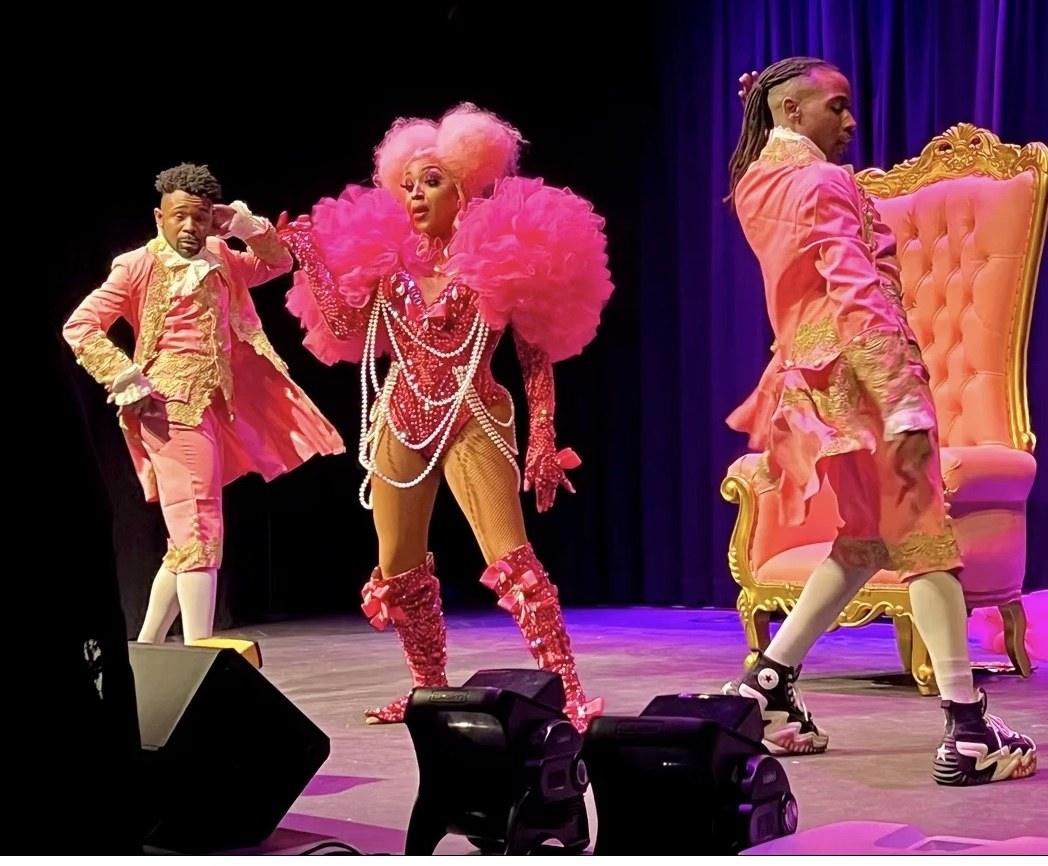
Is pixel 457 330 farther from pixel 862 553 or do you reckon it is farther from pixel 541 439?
pixel 862 553

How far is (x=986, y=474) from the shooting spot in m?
4.26

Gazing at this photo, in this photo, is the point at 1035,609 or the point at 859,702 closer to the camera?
the point at 859,702

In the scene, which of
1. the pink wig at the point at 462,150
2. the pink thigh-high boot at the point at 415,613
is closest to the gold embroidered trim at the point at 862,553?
the pink thigh-high boot at the point at 415,613

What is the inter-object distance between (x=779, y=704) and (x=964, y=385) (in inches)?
73.5

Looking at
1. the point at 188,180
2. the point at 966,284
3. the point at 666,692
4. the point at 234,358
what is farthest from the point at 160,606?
the point at 966,284

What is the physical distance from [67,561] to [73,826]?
0.18 meters

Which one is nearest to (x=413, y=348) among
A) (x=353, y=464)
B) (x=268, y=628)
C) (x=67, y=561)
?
(x=67, y=561)

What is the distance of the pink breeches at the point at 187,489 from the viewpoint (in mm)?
3973

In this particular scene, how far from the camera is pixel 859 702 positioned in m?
4.07

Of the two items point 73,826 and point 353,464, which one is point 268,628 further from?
point 73,826

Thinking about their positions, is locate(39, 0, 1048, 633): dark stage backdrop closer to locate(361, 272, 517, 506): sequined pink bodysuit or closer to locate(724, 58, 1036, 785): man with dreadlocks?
locate(361, 272, 517, 506): sequined pink bodysuit

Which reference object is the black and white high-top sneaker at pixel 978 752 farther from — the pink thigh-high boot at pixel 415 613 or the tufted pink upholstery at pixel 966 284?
the tufted pink upholstery at pixel 966 284

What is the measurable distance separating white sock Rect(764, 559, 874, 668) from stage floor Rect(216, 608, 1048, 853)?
23cm

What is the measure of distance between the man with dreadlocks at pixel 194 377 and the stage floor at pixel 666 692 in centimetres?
57
